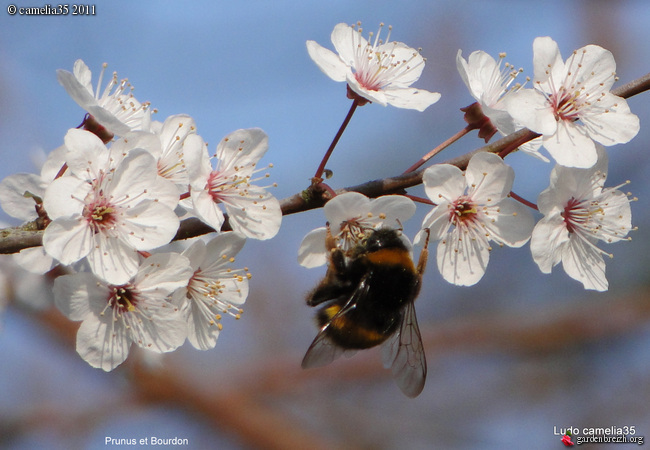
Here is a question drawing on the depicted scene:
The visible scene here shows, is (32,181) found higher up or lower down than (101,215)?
higher up

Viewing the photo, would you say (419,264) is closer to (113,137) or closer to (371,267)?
(371,267)

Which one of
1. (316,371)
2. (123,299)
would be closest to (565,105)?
(123,299)

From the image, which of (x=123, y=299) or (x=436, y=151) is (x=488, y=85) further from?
(x=123, y=299)

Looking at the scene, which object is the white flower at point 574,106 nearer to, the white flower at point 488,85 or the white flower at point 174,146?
the white flower at point 488,85

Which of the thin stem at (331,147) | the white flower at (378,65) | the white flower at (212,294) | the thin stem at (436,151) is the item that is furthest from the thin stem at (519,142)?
the white flower at (212,294)

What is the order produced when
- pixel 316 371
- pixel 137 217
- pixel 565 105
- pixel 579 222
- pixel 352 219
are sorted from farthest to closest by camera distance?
pixel 316 371 → pixel 579 222 → pixel 565 105 → pixel 352 219 → pixel 137 217

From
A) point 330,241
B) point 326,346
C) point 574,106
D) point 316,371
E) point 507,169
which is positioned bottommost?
point 316,371

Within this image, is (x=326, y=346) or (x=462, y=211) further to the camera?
(x=462, y=211)
